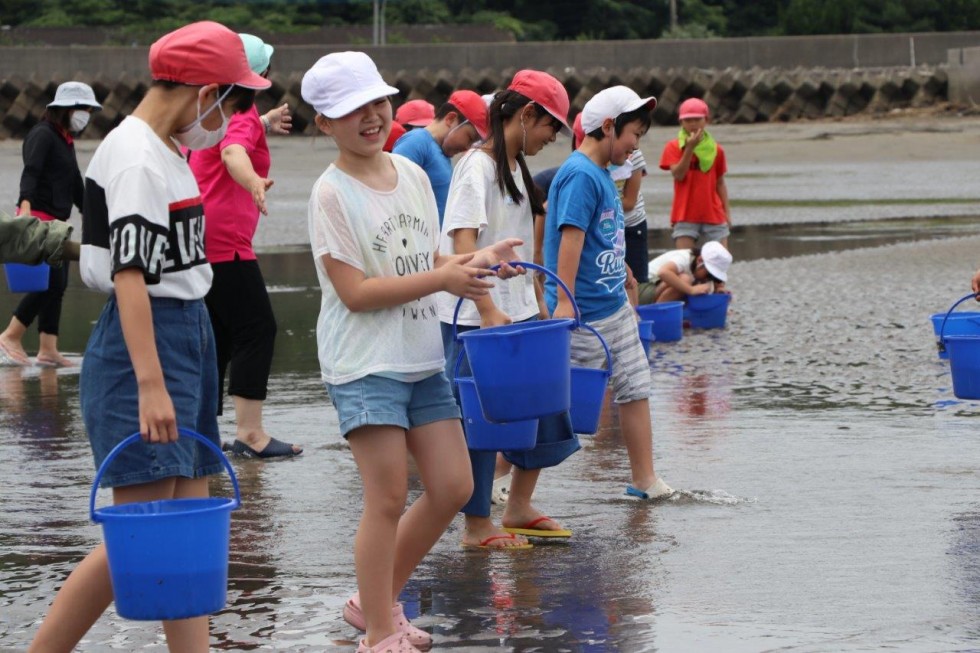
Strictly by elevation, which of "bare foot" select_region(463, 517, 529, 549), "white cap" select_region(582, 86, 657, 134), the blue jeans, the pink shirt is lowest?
"bare foot" select_region(463, 517, 529, 549)

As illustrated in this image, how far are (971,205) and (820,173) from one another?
5.22m

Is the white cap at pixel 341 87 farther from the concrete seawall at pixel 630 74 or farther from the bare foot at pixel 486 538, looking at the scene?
the concrete seawall at pixel 630 74

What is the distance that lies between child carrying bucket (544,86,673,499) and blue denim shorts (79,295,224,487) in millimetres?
2232

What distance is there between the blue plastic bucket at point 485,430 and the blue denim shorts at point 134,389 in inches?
58.1

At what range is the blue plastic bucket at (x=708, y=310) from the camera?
11391 mm

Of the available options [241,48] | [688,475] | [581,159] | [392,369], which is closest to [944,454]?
[688,475]

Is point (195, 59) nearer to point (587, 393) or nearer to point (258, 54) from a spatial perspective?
point (587, 393)

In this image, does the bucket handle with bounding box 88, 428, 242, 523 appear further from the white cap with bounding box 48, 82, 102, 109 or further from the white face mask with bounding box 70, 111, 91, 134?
the white face mask with bounding box 70, 111, 91, 134

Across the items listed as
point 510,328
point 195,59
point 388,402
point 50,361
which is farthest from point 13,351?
point 195,59

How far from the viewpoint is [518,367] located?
16.4 ft

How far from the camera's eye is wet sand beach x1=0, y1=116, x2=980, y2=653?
481cm

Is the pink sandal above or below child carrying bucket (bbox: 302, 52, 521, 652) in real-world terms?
below

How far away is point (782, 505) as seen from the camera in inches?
248

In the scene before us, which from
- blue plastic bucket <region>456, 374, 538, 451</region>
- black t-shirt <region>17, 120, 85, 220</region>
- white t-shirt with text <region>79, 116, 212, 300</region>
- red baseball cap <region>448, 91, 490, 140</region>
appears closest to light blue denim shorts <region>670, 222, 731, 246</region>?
black t-shirt <region>17, 120, 85, 220</region>
